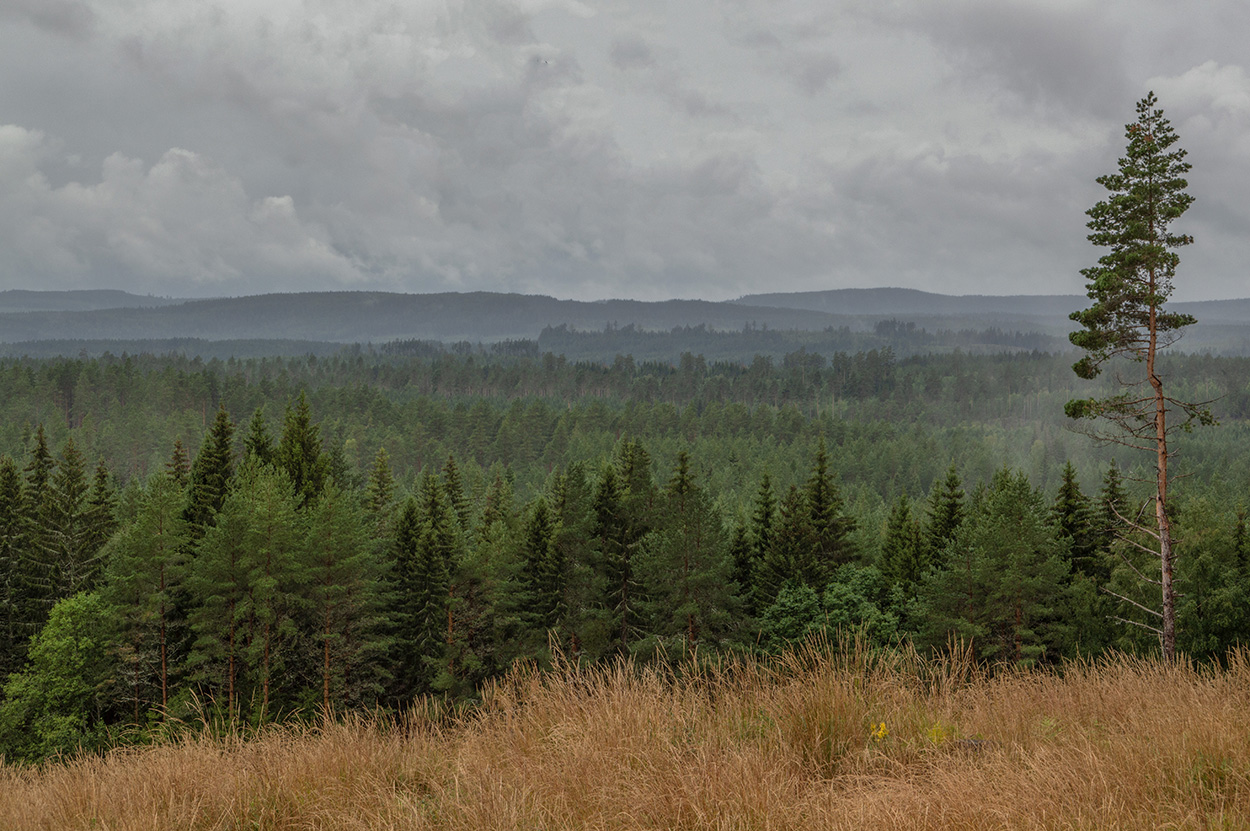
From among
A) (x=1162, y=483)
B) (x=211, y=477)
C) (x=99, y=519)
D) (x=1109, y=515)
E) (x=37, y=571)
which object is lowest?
(x=37, y=571)

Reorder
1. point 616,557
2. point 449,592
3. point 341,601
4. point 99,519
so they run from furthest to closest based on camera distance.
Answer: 1. point 99,519
2. point 616,557
3. point 449,592
4. point 341,601

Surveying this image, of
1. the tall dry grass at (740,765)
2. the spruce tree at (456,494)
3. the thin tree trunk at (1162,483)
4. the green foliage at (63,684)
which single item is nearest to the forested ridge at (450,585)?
the green foliage at (63,684)

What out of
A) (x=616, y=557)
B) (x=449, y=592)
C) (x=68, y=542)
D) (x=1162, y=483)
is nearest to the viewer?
(x=1162, y=483)

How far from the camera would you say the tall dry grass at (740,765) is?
492 cm

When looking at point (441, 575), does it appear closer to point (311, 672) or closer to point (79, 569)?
point (311, 672)

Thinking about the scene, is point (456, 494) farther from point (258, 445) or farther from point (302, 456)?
point (258, 445)

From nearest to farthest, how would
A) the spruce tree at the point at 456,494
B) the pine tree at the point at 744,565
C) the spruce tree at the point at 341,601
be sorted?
the spruce tree at the point at 341,601, the pine tree at the point at 744,565, the spruce tree at the point at 456,494

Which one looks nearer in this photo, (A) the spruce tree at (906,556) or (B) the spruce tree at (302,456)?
(A) the spruce tree at (906,556)

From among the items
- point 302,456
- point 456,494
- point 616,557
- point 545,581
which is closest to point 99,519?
point 302,456

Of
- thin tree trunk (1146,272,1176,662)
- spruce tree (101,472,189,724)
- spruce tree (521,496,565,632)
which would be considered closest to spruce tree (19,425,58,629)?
spruce tree (101,472,189,724)

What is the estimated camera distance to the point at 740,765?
17.6ft

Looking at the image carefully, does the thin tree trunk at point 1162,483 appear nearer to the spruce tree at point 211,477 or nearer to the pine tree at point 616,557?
the pine tree at point 616,557

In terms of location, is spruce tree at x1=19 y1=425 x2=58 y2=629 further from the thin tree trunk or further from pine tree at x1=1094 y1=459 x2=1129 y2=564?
pine tree at x1=1094 y1=459 x2=1129 y2=564

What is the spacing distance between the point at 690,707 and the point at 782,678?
1203 mm
